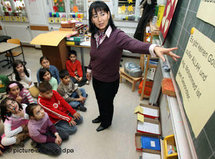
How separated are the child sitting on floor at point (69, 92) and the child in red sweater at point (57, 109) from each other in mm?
215

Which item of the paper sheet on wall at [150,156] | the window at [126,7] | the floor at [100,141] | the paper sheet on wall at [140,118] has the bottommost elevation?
the floor at [100,141]

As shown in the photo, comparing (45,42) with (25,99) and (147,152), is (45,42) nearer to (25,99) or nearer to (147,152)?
(25,99)

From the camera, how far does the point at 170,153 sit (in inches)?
37.7

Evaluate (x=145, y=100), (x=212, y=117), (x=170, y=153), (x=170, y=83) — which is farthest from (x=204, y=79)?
(x=145, y=100)

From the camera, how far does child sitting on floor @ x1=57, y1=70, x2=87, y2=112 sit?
1995mm

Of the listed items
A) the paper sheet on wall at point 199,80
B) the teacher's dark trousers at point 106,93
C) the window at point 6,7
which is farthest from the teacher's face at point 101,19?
the window at point 6,7

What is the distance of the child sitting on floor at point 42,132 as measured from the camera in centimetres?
137

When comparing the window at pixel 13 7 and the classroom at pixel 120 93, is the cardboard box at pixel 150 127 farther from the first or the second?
the window at pixel 13 7

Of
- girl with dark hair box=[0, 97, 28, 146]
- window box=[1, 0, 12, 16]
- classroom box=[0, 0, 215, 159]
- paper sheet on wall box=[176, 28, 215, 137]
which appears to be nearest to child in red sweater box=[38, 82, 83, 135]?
classroom box=[0, 0, 215, 159]

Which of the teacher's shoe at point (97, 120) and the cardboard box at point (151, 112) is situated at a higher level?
the cardboard box at point (151, 112)

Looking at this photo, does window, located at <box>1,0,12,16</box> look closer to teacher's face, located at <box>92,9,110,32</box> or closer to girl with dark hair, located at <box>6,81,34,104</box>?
girl with dark hair, located at <box>6,81,34,104</box>

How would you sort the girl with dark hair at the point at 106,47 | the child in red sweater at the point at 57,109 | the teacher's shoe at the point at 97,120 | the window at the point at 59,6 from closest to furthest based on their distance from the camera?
the girl with dark hair at the point at 106,47, the child in red sweater at the point at 57,109, the teacher's shoe at the point at 97,120, the window at the point at 59,6

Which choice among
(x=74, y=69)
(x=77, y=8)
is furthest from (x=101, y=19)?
(x=77, y=8)

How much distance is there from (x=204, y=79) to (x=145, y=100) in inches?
73.1
